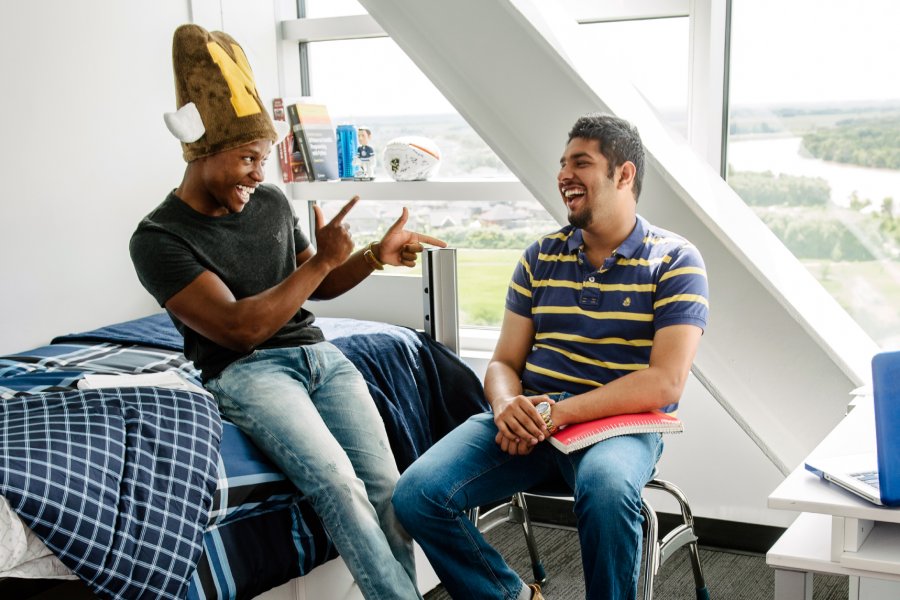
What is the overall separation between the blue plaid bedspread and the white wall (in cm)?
104

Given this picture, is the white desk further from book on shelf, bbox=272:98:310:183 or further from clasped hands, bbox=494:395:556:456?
book on shelf, bbox=272:98:310:183

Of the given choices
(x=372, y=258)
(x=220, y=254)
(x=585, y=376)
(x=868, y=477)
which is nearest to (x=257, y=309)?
(x=220, y=254)

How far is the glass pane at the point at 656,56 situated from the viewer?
278 cm

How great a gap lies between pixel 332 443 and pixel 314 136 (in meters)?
1.65

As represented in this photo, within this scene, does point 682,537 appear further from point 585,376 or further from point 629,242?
point 629,242

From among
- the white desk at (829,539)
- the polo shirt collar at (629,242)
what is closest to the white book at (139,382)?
the polo shirt collar at (629,242)

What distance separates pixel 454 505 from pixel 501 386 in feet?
1.05

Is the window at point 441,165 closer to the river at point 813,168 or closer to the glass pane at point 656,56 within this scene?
the glass pane at point 656,56

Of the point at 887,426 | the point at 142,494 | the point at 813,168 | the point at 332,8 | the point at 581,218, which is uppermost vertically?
the point at 332,8

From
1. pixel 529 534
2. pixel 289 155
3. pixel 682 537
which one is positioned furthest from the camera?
pixel 289 155

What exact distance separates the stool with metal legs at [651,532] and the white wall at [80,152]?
145cm

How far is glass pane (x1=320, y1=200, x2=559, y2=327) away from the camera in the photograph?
3.15 m

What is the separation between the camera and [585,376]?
6.63 ft

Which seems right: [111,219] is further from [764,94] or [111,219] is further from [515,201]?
[764,94]
